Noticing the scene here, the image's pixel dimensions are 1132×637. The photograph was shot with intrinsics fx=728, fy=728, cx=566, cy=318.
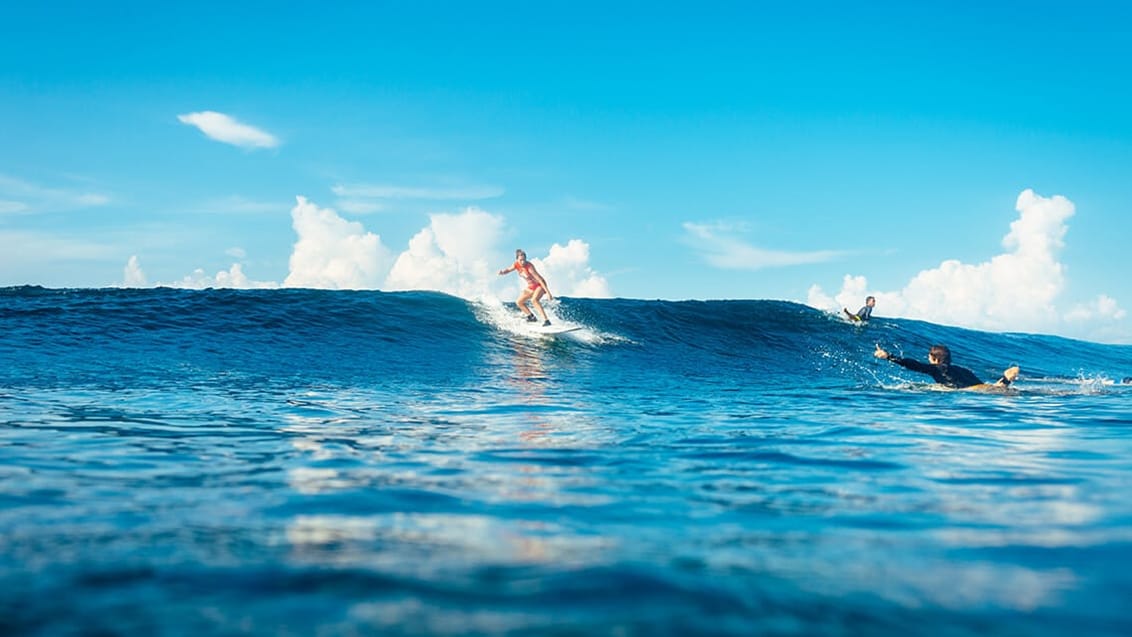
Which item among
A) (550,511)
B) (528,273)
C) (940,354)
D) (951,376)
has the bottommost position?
(550,511)

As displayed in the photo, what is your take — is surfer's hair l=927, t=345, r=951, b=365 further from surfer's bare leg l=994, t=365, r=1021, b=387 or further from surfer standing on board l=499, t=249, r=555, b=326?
surfer standing on board l=499, t=249, r=555, b=326

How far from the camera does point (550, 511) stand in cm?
388

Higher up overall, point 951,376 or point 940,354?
point 940,354

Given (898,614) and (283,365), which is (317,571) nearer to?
(898,614)

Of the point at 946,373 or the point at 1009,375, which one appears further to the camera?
the point at 946,373

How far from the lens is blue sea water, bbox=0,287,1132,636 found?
2457mm

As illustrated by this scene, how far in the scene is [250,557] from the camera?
9.80ft

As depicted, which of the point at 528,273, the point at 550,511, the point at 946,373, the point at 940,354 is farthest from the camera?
the point at 528,273

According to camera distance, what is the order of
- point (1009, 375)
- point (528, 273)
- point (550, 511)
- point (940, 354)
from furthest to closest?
point (528, 273) → point (940, 354) → point (1009, 375) → point (550, 511)

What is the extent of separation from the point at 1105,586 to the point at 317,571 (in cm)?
302

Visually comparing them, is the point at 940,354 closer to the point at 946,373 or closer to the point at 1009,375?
the point at 946,373

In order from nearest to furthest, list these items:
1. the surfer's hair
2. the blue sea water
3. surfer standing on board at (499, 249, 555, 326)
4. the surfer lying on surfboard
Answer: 1. the blue sea water
2. the surfer lying on surfboard
3. the surfer's hair
4. surfer standing on board at (499, 249, 555, 326)

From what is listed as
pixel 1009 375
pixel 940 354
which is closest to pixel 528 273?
pixel 940 354

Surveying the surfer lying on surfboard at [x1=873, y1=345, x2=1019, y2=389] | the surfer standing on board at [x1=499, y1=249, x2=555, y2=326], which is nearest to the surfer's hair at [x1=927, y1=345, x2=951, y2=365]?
the surfer lying on surfboard at [x1=873, y1=345, x2=1019, y2=389]
